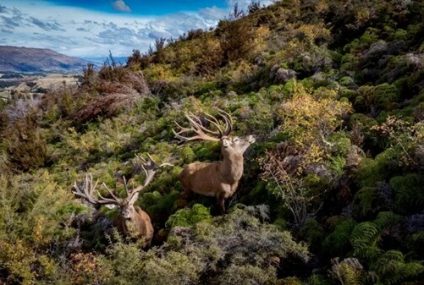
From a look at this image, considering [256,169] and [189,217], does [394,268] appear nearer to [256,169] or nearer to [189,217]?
[189,217]

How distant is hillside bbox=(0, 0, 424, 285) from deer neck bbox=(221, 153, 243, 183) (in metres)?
Answer: 0.16

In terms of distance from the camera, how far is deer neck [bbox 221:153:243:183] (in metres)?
8.57

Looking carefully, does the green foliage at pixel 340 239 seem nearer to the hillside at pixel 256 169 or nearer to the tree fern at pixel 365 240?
the hillside at pixel 256 169

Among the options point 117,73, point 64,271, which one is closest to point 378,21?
point 117,73

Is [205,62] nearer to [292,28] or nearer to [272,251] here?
[292,28]

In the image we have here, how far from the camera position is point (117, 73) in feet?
68.6

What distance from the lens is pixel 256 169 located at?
9.52 m

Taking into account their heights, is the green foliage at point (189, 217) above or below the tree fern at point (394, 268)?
below

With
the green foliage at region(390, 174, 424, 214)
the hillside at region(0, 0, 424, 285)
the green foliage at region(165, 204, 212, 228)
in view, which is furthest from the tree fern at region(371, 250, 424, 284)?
the green foliage at region(165, 204, 212, 228)

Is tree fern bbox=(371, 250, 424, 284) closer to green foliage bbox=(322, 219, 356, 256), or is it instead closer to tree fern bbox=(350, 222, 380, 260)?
tree fern bbox=(350, 222, 380, 260)

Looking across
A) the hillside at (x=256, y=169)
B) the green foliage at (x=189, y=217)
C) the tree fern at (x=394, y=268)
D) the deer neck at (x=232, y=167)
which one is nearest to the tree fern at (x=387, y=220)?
the hillside at (x=256, y=169)

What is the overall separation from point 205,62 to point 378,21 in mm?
6997

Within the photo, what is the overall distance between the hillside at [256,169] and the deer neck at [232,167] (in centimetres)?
16

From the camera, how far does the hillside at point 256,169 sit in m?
6.47
